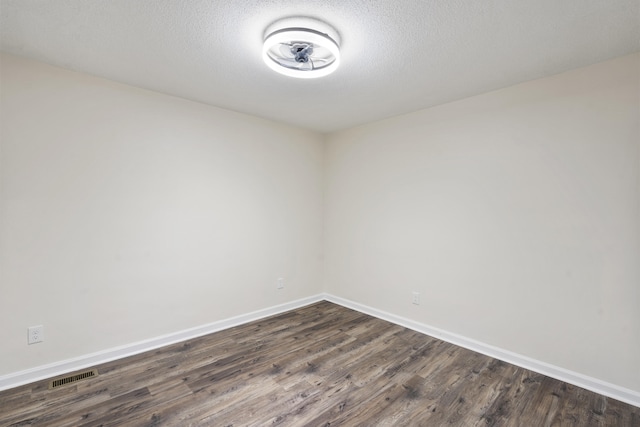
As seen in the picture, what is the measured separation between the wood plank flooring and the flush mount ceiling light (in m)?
2.30

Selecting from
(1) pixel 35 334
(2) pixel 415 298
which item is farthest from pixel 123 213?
(2) pixel 415 298

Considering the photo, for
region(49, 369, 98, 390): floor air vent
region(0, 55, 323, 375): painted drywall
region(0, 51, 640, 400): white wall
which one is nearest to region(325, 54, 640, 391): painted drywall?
region(0, 51, 640, 400): white wall

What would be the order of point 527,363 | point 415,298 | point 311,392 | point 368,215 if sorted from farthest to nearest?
point 368,215, point 415,298, point 527,363, point 311,392

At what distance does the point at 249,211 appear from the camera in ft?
11.3

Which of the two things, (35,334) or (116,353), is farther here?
→ (116,353)

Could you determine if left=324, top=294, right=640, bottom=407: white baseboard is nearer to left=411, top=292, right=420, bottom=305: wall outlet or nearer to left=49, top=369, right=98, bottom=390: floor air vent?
left=411, top=292, right=420, bottom=305: wall outlet

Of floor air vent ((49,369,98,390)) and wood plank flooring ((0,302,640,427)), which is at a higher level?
floor air vent ((49,369,98,390))

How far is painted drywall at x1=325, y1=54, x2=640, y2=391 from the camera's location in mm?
2082

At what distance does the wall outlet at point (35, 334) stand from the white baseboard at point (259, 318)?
0.20m

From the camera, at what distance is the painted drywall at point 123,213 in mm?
2143

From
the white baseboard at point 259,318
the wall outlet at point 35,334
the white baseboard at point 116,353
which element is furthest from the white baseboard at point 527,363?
the wall outlet at point 35,334

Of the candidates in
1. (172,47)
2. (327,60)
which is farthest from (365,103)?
(172,47)

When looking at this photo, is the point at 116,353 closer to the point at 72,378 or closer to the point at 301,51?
the point at 72,378

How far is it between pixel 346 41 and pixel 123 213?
2.30m
